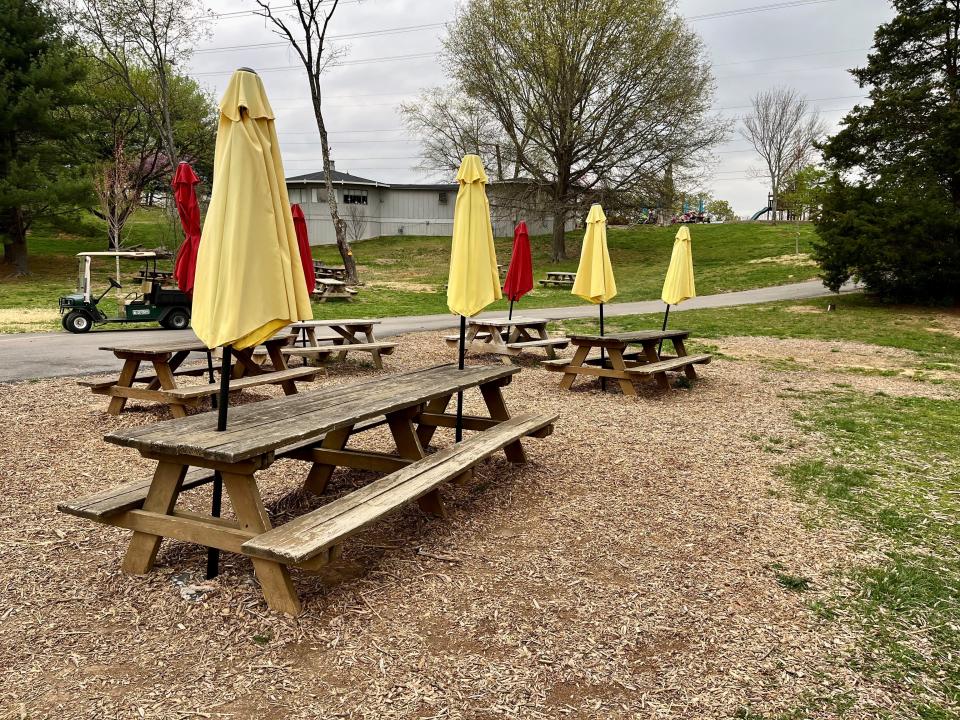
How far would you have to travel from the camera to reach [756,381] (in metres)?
9.48

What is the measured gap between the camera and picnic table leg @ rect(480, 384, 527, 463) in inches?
218

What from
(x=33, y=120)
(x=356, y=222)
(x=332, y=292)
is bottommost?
(x=332, y=292)

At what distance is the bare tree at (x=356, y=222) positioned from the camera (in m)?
44.2

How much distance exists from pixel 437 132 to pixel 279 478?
140 ft

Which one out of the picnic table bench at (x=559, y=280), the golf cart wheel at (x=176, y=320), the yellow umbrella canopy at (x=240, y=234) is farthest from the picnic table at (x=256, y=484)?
the picnic table bench at (x=559, y=280)

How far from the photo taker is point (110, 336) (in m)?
13.4

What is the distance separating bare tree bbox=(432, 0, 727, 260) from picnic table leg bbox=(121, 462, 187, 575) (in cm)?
3033

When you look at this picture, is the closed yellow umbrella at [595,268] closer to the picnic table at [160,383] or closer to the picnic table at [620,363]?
the picnic table at [620,363]

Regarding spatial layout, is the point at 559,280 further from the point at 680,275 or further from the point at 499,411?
the point at 499,411

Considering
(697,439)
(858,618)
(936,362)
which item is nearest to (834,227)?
(936,362)

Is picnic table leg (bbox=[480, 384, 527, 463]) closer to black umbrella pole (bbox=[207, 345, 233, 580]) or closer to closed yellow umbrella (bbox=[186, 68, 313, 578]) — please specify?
black umbrella pole (bbox=[207, 345, 233, 580])

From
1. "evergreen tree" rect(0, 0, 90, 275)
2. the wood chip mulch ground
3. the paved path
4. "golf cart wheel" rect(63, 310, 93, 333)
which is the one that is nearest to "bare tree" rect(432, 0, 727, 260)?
the paved path

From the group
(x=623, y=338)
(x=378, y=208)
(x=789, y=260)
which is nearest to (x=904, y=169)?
(x=789, y=260)

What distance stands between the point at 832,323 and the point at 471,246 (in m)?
14.1
